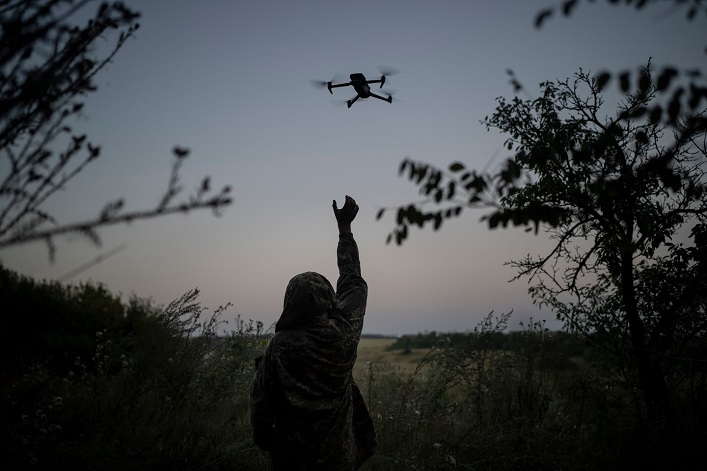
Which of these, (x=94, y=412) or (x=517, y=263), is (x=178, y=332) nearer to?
(x=94, y=412)

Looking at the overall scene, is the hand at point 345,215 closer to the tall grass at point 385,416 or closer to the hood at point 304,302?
the hood at point 304,302

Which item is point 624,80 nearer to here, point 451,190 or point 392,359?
point 451,190

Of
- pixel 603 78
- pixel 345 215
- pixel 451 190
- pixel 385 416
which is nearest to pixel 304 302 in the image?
pixel 345 215

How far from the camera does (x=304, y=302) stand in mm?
2748

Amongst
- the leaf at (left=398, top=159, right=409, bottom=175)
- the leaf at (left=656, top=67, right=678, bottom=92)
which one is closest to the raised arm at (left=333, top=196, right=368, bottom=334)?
the leaf at (left=398, top=159, right=409, bottom=175)

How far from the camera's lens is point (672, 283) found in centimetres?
483

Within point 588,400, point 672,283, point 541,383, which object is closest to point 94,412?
point 541,383

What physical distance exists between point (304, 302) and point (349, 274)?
0.59 metres

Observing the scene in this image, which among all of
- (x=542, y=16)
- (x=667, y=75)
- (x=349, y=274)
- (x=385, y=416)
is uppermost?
(x=542, y=16)

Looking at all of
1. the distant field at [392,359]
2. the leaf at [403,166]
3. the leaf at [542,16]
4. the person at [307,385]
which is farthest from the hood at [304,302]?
the distant field at [392,359]

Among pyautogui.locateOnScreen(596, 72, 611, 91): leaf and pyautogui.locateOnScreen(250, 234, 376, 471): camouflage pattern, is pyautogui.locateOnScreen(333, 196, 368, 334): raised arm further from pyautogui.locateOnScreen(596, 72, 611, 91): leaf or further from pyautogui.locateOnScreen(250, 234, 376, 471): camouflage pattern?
pyautogui.locateOnScreen(596, 72, 611, 91): leaf

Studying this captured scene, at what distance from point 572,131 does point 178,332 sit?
18.1 feet

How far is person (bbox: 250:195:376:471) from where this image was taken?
2.69 m

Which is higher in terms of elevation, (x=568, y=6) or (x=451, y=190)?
(x=568, y=6)
